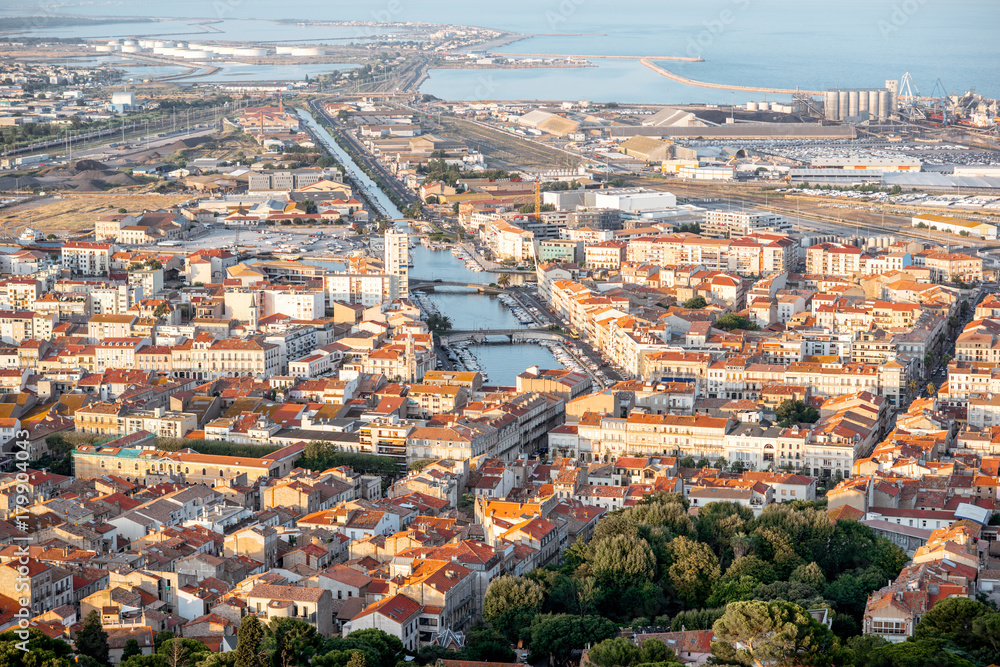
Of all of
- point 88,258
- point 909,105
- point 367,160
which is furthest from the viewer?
point 909,105

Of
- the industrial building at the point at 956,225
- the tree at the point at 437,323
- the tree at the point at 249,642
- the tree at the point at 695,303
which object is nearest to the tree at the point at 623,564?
the tree at the point at 249,642

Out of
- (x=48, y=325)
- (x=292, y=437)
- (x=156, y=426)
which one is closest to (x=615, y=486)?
(x=292, y=437)

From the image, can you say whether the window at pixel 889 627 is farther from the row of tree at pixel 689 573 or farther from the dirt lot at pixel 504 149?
the dirt lot at pixel 504 149

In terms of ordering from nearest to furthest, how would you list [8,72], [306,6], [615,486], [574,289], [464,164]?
[615,486] → [574,289] → [464,164] → [8,72] → [306,6]

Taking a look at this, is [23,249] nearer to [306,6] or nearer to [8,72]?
[8,72]

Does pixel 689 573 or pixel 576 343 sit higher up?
pixel 689 573

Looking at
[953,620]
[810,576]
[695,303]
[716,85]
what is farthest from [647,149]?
[953,620]

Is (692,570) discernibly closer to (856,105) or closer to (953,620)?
(953,620)
